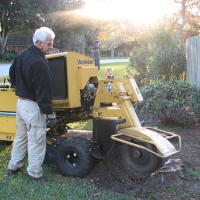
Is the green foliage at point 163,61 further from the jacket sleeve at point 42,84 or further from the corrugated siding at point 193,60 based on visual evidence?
the jacket sleeve at point 42,84

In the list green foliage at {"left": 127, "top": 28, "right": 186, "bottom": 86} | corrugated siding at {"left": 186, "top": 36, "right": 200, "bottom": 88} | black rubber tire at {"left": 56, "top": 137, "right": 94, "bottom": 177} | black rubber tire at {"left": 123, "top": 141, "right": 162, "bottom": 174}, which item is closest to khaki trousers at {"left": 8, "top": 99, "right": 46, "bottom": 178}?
black rubber tire at {"left": 56, "top": 137, "right": 94, "bottom": 177}

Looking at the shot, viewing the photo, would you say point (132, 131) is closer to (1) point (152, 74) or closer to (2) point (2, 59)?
(1) point (152, 74)

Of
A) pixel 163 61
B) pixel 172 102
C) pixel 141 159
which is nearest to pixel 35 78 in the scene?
pixel 141 159

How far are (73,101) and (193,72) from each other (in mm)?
5160

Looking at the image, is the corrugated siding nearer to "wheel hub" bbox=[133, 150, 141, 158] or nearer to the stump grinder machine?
the stump grinder machine

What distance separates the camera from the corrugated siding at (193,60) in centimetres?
840

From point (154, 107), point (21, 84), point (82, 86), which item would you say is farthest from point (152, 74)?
point (21, 84)

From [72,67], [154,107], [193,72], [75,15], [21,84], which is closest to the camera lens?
[21,84]

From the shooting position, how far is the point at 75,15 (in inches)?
1353

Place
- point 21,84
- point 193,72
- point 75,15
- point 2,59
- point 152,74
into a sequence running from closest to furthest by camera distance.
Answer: point 21,84, point 193,72, point 152,74, point 2,59, point 75,15

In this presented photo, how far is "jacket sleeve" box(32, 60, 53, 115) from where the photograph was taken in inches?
158

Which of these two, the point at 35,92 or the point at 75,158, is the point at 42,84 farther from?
the point at 75,158

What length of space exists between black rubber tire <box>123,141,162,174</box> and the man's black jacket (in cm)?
120

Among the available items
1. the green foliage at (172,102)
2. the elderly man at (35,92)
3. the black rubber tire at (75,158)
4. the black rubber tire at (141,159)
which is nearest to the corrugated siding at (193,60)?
the green foliage at (172,102)
